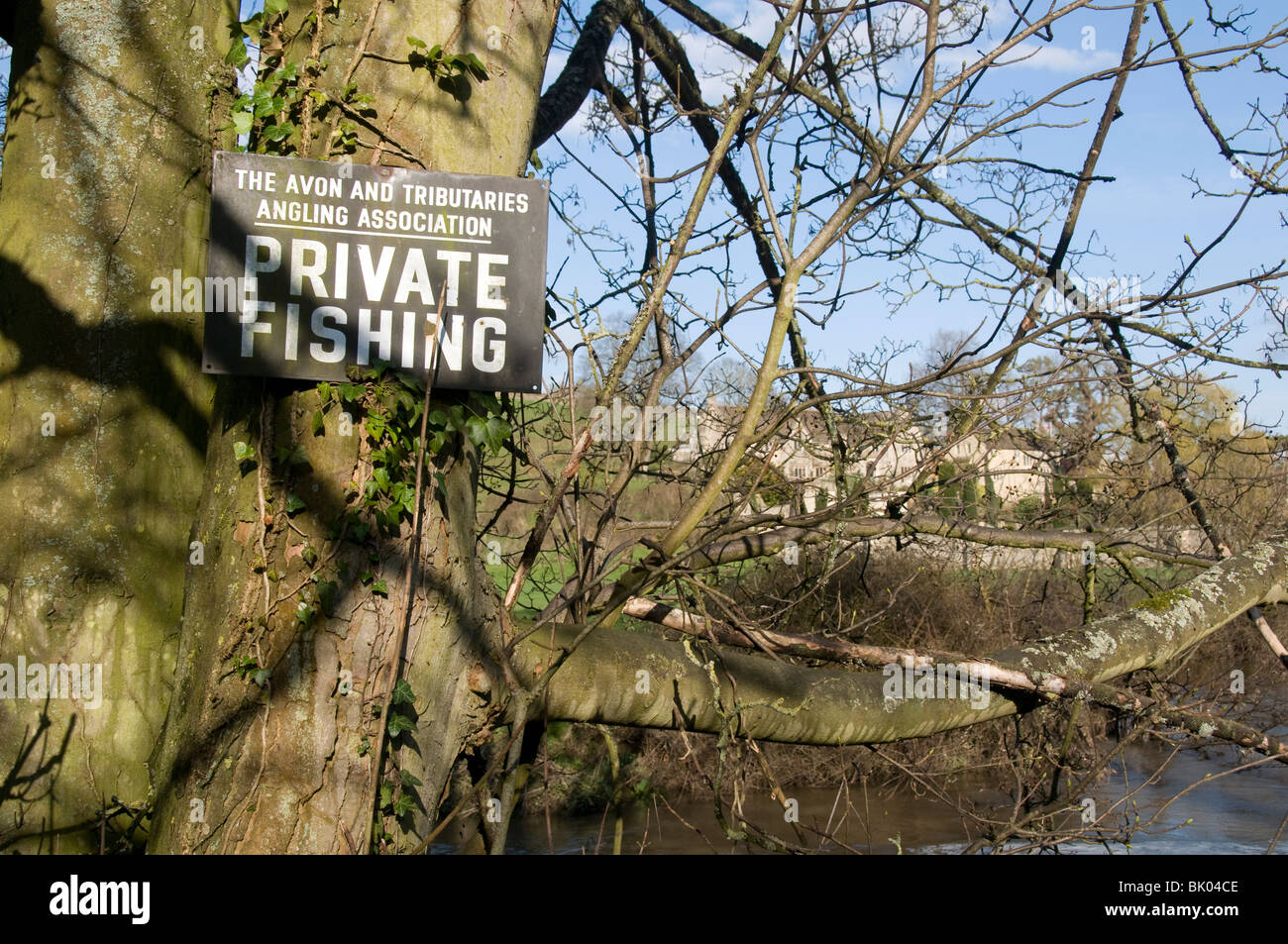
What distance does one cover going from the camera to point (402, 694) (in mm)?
2178

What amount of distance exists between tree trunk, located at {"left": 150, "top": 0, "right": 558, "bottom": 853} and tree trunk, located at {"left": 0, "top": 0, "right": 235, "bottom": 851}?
1.07 ft

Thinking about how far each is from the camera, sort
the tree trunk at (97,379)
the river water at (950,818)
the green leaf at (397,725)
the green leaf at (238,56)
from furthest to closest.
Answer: the river water at (950,818), the tree trunk at (97,379), the green leaf at (238,56), the green leaf at (397,725)

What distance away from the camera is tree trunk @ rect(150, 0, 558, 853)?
204 centimetres

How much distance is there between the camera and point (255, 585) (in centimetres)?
212

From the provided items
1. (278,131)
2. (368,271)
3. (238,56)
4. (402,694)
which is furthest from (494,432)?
(238,56)

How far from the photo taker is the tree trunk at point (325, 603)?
6.71 feet

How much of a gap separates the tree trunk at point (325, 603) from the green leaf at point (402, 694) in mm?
24

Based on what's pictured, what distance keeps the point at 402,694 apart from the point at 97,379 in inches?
51.0

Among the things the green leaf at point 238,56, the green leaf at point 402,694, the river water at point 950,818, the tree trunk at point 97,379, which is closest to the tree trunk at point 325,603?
the green leaf at point 402,694

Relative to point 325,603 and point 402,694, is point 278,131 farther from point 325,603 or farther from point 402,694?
point 402,694

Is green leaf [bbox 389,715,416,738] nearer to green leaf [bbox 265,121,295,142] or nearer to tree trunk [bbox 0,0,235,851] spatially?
tree trunk [bbox 0,0,235,851]

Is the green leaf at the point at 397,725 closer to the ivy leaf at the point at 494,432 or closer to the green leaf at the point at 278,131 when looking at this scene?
the ivy leaf at the point at 494,432

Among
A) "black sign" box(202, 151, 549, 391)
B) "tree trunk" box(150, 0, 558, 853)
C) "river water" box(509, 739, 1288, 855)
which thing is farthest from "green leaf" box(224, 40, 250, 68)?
"river water" box(509, 739, 1288, 855)
